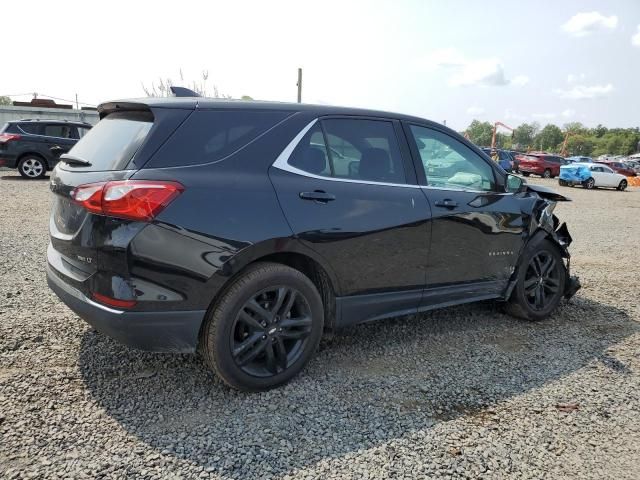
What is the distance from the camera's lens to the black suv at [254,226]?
2.55 m

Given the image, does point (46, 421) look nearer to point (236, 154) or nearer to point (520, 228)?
point (236, 154)

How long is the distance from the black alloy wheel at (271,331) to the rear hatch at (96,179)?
83 centimetres

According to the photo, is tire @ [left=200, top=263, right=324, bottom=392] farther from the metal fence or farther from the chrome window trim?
the metal fence

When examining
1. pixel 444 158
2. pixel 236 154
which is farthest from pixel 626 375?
pixel 236 154

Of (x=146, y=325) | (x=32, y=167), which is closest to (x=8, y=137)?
(x=32, y=167)

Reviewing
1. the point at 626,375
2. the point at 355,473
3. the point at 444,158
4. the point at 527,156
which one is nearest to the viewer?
the point at 355,473

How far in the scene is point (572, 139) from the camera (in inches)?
5069

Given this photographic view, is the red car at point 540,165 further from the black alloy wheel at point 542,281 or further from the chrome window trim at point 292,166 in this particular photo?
the chrome window trim at point 292,166

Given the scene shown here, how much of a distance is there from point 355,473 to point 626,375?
2317 mm

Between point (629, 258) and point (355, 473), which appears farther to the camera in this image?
point (629, 258)

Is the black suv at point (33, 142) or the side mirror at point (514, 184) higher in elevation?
the side mirror at point (514, 184)

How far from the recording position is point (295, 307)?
310cm

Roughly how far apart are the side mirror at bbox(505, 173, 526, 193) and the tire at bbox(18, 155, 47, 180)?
44.7 feet

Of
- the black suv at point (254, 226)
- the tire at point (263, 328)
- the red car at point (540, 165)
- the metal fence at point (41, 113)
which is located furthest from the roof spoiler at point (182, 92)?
the red car at point (540, 165)
